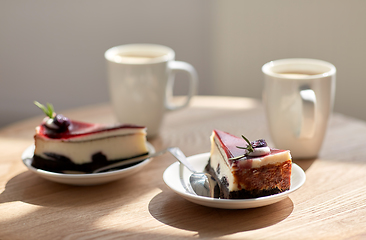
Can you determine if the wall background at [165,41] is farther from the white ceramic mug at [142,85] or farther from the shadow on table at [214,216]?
the shadow on table at [214,216]

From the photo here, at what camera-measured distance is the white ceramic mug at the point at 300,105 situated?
999 mm

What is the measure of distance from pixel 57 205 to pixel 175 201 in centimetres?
23

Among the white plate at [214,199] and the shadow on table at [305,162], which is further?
the shadow on table at [305,162]

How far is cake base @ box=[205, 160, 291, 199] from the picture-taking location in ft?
2.48

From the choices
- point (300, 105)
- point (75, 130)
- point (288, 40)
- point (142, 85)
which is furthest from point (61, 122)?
point (288, 40)

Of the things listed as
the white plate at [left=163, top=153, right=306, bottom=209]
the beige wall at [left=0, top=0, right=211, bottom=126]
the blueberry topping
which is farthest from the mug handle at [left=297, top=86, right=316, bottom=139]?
the beige wall at [left=0, top=0, right=211, bottom=126]

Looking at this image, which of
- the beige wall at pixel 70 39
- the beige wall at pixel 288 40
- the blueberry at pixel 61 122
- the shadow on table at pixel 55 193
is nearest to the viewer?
the shadow on table at pixel 55 193

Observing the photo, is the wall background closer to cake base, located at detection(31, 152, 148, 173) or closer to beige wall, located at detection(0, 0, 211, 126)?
beige wall, located at detection(0, 0, 211, 126)

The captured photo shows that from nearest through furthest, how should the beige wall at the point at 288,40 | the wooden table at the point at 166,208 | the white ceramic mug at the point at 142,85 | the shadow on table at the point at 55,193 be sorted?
1. the wooden table at the point at 166,208
2. the shadow on table at the point at 55,193
3. the white ceramic mug at the point at 142,85
4. the beige wall at the point at 288,40

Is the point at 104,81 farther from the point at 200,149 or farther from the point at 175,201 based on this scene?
the point at 175,201

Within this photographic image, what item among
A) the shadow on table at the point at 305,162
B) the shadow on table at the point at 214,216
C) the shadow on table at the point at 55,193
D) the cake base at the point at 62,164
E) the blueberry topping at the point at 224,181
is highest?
the blueberry topping at the point at 224,181

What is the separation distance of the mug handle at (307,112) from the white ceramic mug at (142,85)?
0.40 metres

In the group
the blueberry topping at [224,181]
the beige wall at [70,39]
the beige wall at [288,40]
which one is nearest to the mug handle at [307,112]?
the blueberry topping at [224,181]

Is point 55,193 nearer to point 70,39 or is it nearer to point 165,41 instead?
point 70,39
